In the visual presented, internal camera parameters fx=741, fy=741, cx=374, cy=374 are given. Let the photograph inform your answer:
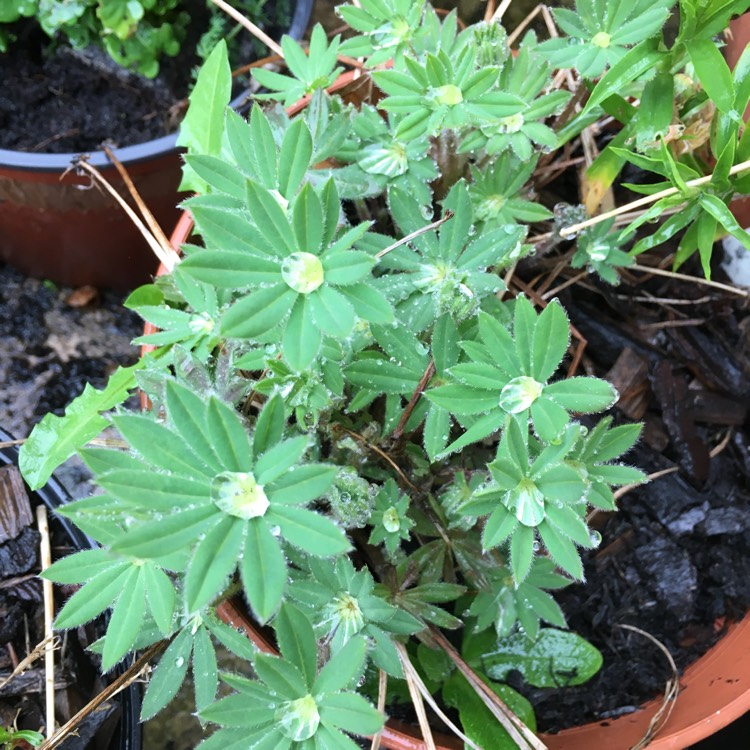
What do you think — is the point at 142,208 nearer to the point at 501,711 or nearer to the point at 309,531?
the point at 309,531

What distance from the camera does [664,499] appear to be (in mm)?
1348

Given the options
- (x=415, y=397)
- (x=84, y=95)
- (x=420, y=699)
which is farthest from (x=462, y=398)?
(x=84, y=95)

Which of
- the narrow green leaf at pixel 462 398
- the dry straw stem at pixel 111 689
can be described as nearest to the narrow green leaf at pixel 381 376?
the narrow green leaf at pixel 462 398

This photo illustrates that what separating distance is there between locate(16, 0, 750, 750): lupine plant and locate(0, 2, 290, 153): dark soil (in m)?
0.64

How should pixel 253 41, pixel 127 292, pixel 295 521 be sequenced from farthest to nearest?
pixel 127 292 → pixel 253 41 → pixel 295 521

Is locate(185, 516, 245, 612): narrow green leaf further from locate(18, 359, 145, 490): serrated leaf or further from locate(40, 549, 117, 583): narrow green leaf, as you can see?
locate(18, 359, 145, 490): serrated leaf

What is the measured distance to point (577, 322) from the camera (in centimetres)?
140

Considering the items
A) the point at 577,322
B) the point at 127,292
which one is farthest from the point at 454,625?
the point at 127,292

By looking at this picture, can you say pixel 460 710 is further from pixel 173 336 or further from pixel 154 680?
pixel 173 336

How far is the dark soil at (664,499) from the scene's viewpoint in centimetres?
128

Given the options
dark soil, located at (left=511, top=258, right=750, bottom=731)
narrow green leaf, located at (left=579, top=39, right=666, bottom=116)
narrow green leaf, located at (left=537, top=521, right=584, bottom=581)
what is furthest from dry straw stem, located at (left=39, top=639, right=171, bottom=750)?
narrow green leaf, located at (left=579, top=39, right=666, bottom=116)

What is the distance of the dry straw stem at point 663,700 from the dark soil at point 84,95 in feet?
4.91

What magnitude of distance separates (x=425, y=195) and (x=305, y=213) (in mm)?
401

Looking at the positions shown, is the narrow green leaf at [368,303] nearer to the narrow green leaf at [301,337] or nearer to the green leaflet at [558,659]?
the narrow green leaf at [301,337]
